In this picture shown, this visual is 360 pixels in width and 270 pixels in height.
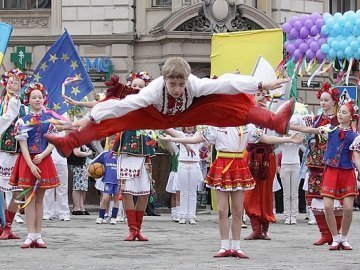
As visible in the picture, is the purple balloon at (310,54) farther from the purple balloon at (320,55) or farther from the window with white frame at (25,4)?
the window with white frame at (25,4)

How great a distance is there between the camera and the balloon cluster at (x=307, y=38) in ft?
62.1

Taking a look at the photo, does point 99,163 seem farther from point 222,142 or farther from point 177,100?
point 177,100

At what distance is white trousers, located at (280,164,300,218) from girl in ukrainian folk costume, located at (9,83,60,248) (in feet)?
21.4

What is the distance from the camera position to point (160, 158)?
22.4 metres

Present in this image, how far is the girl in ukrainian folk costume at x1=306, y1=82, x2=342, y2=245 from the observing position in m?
14.4

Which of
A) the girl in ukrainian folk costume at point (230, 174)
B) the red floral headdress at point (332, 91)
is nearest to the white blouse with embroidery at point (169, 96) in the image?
the girl in ukrainian folk costume at point (230, 174)

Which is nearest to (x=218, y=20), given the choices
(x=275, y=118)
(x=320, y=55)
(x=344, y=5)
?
(x=344, y=5)

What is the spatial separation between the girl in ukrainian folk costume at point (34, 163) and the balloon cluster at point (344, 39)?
607cm

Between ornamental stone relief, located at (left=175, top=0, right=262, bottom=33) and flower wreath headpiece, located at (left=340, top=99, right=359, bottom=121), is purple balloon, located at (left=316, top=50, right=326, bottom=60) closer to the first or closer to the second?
flower wreath headpiece, located at (left=340, top=99, right=359, bottom=121)

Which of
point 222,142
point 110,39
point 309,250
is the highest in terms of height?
point 110,39

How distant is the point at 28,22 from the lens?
33625mm

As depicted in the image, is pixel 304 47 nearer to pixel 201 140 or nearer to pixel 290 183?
pixel 290 183

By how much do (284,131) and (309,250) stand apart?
365 centimetres

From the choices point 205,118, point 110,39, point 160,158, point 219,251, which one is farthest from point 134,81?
point 110,39
